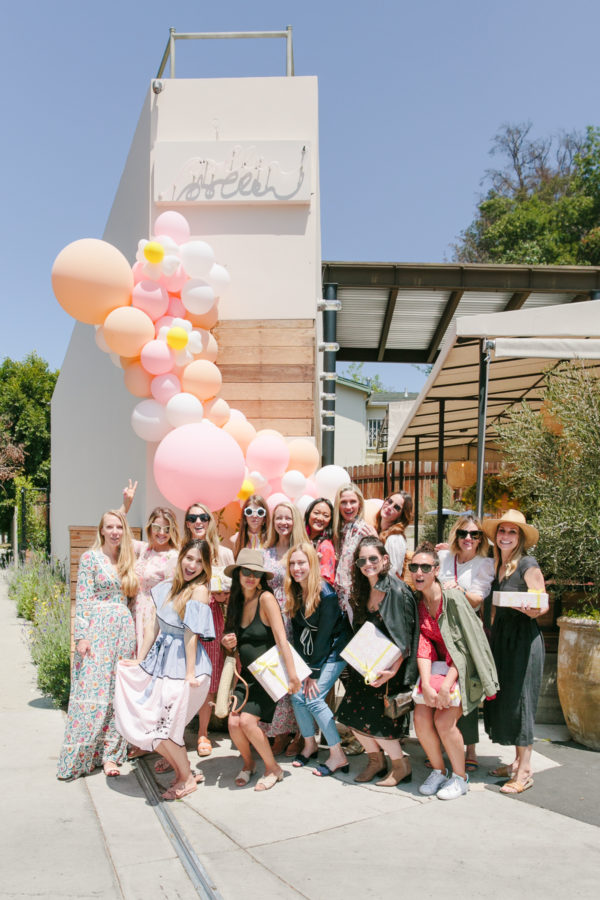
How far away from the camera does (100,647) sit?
198 inches

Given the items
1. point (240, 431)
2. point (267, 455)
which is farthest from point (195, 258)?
point (267, 455)

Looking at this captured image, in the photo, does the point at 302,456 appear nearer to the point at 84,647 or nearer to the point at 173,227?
the point at 173,227

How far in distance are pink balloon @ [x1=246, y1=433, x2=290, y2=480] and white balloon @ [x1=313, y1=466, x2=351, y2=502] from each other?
0.34 m

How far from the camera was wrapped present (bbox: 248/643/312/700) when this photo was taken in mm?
4627

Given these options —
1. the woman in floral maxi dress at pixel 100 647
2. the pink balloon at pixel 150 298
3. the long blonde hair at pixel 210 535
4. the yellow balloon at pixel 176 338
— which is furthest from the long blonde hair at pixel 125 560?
the pink balloon at pixel 150 298

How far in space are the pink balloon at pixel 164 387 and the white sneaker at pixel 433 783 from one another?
3.19 metres

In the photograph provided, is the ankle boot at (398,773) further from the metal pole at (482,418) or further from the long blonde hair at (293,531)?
the metal pole at (482,418)

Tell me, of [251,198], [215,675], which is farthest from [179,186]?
[215,675]

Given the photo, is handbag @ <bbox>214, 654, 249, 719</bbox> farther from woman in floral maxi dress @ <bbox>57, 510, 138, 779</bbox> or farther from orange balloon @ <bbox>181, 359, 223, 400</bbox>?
orange balloon @ <bbox>181, 359, 223, 400</bbox>

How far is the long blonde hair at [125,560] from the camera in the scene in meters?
5.11

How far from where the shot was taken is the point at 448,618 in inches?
175

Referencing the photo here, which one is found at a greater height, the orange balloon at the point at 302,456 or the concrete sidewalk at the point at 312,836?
the orange balloon at the point at 302,456

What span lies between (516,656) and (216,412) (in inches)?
114

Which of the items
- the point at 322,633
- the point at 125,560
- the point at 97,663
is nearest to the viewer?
the point at 322,633
